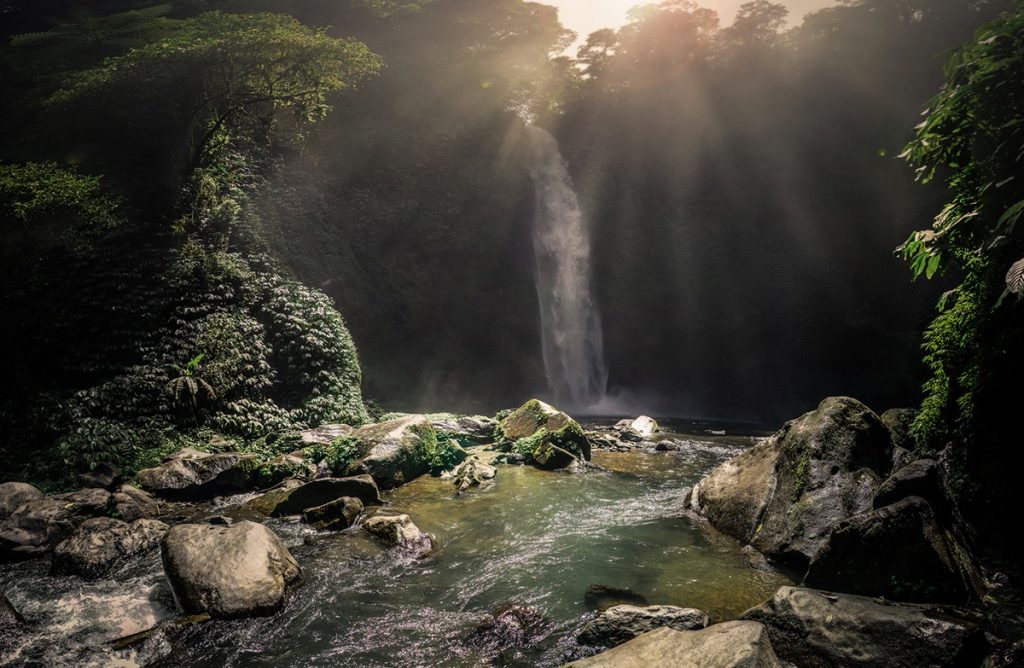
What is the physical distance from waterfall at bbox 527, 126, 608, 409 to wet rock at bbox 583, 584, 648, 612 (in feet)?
59.8

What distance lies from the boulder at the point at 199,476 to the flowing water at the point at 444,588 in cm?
260

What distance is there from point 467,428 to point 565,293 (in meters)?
12.3

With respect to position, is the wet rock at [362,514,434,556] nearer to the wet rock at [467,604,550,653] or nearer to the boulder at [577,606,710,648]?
the wet rock at [467,604,550,653]

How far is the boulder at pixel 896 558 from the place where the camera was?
396cm

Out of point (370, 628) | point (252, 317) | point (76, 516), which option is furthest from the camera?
point (252, 317)

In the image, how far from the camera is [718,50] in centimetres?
2844

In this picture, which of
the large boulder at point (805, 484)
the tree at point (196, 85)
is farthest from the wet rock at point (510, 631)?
the tree at point (196, 85)

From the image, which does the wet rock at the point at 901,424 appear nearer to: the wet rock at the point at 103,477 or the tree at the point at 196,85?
the wet rock at the point at 103,477

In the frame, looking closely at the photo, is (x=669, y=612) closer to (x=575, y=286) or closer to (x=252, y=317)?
(x=252, y=317)

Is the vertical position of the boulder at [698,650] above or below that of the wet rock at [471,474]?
above

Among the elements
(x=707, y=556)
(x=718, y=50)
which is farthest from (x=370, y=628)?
(x=718, y=50)

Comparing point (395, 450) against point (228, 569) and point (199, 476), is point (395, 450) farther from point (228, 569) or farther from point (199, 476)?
point (228, 569)

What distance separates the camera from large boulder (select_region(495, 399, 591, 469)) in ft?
35.0

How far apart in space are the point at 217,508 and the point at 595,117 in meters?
28.0
